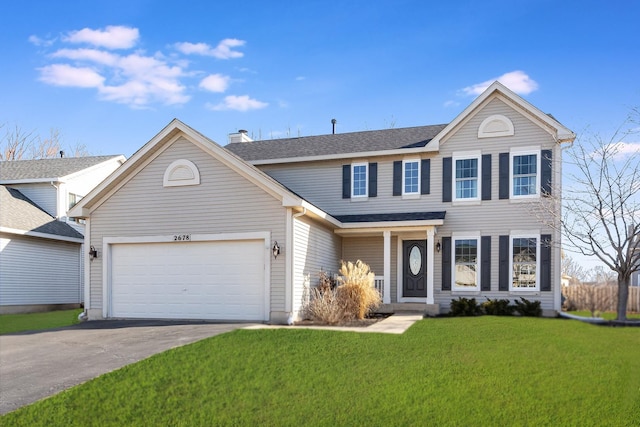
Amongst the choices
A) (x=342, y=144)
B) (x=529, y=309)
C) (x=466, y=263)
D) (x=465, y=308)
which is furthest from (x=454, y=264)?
(x=342, y=144)

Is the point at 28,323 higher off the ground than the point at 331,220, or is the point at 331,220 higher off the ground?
the point at 331,220

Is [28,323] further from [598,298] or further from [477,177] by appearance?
[598,298]

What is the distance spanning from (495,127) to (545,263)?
4355 millimetres

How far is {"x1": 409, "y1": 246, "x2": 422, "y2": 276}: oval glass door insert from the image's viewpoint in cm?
1725

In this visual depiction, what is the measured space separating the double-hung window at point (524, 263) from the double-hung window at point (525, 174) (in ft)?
4.41

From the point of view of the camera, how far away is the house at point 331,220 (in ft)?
45.3

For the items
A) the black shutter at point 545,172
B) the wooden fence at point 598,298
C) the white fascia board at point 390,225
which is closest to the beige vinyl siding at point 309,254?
the white fascia board at point 390,225

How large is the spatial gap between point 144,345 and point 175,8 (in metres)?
8.07

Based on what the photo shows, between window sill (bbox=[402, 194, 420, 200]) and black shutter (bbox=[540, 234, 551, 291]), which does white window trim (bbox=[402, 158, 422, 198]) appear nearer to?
window sill (bbox=[402, 194, 420, 200])

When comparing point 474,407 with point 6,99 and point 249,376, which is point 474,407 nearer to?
point 249,376

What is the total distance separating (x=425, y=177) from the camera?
56.1ft

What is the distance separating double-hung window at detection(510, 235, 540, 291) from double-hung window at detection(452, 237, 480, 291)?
1031 millimetres

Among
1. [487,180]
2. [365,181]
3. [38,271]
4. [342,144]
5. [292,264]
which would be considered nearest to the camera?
[292,264]

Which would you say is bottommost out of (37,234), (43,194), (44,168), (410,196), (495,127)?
(37,234)
